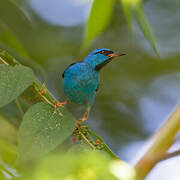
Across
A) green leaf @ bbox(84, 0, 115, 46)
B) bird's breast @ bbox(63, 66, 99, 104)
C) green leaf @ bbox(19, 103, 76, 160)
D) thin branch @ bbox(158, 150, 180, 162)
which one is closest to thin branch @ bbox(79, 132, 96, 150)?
green leaf @ bbox(19, 103, 76, 160)

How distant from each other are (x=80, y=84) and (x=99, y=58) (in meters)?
0.60

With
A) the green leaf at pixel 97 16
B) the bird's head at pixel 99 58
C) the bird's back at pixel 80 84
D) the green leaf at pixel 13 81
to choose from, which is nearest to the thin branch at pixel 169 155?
the green leaf at pixel 13 81

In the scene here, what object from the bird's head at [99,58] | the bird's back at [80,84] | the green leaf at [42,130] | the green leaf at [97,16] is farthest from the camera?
the bird's head at [99,58]

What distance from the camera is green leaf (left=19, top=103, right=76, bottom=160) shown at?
125cm

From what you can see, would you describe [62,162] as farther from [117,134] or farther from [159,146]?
[117,134]

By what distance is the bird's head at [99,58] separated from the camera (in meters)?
3.45

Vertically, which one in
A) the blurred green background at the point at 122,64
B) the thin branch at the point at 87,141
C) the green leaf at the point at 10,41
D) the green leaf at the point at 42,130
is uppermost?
the green leaf at the point at 10,41

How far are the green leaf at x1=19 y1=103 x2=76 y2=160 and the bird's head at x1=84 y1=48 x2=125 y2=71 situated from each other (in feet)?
5.91

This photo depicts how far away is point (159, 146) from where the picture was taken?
1.41 meters

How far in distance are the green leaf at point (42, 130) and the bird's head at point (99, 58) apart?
1.80 meters

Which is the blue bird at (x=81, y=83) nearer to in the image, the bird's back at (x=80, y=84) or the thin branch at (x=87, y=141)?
the bird's back at (x=80, y=84)

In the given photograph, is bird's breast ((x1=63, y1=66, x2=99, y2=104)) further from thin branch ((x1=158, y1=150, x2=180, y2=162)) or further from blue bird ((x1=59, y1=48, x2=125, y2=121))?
thin branch ((x1=158, y1=150, x2=180, y2=162))

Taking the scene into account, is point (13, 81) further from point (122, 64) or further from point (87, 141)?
point (122, 64)

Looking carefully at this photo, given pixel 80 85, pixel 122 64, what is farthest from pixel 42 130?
pixel 122 64
